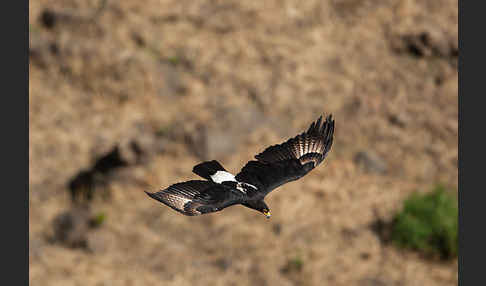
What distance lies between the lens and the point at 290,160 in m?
6.89

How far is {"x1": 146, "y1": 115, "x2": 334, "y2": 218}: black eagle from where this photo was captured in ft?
19.0

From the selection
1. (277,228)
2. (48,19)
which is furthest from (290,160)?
(48,19)

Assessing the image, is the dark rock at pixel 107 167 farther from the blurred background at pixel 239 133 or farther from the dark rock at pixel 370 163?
the dark rock at pixel 370 163

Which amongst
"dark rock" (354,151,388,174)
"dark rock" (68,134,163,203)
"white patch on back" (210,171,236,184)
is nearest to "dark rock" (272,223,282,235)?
"dark rock" (354,151,388,174)

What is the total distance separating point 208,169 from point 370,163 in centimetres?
596

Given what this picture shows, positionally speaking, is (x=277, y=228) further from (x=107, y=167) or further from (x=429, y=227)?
(x=107, y=167)

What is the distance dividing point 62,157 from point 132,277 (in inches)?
107

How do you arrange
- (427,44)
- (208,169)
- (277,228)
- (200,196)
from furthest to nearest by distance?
(427,44) < (277,228) < (208,169) < (200,196)

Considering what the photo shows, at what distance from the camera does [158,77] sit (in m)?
12.1

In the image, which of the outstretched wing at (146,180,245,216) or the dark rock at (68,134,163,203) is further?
the dark rock at (68,134,163,203)

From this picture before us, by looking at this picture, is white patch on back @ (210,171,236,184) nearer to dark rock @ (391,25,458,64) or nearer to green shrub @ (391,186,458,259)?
green shrub @ (391,186,458,259)

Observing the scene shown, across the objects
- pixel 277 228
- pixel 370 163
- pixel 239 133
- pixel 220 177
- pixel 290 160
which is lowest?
pixel 220 177

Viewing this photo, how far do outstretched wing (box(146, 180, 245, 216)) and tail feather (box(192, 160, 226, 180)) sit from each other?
0.76 feet

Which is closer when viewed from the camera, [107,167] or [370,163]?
[107,167]
